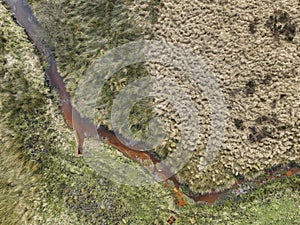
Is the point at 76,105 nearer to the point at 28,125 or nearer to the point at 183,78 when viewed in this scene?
the point at 28,125

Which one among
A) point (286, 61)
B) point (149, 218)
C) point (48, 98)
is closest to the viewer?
point (286, 61)

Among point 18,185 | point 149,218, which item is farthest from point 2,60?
point 149,218

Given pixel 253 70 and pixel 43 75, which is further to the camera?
pixel 43 75

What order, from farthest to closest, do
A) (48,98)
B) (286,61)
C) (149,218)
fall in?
(48,98), (149,218), (286,61)

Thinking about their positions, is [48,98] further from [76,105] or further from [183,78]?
[183,78]

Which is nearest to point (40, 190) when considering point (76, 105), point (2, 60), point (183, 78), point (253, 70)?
point (76, 105)

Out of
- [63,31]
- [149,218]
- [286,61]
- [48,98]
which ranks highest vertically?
[63,31]

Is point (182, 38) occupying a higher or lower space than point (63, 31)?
lower
